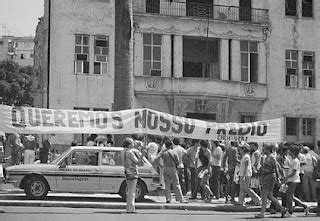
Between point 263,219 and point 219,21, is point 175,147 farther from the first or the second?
point 219,21

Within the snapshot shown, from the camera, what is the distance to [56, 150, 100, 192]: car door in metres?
17.9

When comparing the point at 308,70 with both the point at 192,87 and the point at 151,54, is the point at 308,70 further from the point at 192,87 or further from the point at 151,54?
the point at 151,54

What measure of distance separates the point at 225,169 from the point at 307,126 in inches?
771

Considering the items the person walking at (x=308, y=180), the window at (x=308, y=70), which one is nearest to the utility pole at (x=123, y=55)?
the person walking at (x=308, y=180)

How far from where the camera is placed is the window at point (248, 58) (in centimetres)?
3638

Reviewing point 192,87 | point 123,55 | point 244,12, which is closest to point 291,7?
point 244,12

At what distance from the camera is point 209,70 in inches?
1473

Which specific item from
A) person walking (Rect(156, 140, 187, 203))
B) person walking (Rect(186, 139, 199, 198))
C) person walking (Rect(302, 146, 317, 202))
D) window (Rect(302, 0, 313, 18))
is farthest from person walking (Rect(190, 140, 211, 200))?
window (Rect(302, 0, 313, 18))

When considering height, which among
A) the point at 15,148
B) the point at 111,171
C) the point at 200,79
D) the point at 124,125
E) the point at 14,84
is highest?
the point at 14,84

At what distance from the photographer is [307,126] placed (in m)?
38.0

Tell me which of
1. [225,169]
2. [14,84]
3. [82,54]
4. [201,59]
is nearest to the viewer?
[225,169]

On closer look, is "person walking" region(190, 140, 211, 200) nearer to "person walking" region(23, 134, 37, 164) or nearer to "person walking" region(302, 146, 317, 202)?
"person walking" region(302, 146, 317, 202)

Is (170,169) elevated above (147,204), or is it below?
above

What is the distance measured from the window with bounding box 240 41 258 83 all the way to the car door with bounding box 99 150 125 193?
19195 mm
